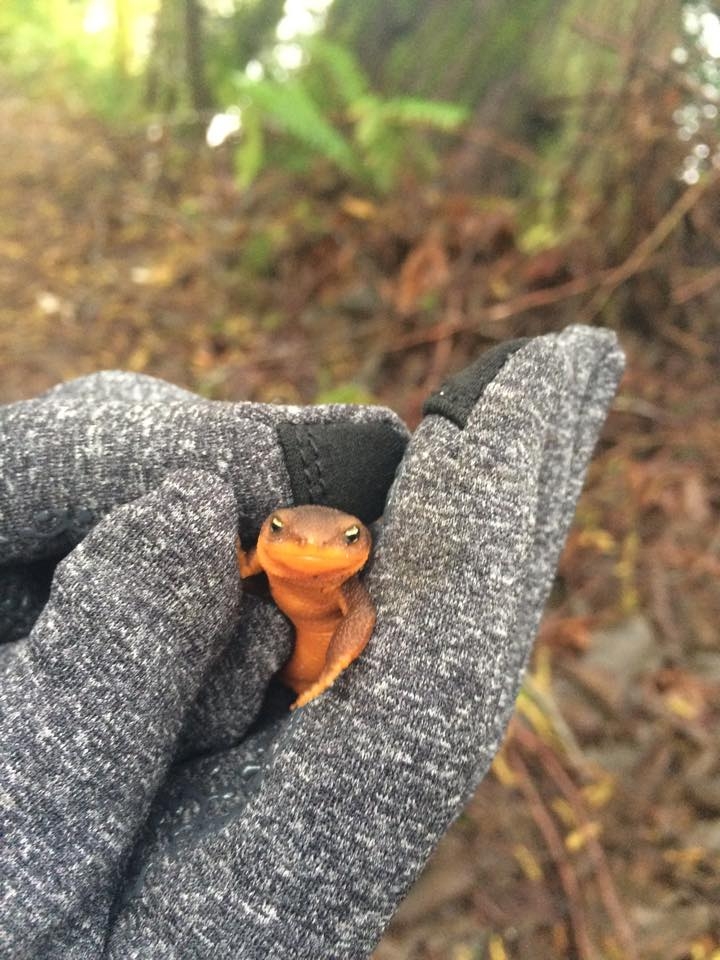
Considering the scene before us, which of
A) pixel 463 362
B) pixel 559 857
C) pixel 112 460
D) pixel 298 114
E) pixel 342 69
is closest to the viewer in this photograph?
pixel 112 460

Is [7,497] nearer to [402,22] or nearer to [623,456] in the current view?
[623,456]

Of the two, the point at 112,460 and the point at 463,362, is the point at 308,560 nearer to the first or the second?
the point at 112,460

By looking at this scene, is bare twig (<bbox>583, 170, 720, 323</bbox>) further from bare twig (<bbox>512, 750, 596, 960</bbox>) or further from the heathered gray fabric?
the heathered gray fabric

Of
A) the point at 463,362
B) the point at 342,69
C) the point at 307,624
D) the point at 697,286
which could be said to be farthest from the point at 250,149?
the point at 307,624

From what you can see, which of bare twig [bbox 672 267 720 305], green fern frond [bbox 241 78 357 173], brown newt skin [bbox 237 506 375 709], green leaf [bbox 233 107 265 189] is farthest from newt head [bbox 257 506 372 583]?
green leaf [bbox 233 107 265 189]

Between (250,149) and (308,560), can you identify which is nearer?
(308,560)
